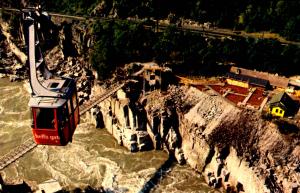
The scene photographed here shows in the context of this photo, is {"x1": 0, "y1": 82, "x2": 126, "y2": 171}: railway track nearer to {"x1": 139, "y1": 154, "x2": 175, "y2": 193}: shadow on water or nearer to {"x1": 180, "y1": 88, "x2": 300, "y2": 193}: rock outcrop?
{"x1": 180, "y1": 88, "x2": 300, "y2": 193}: rock outcrop

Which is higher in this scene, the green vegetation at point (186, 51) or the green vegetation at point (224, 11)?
the green vegetation at point (224, 11)

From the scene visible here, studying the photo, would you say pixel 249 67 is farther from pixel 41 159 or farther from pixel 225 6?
pixel 41 159

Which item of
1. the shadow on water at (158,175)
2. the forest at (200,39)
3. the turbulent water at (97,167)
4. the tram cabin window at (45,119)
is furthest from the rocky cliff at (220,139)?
the tram cabin window at (45,119)

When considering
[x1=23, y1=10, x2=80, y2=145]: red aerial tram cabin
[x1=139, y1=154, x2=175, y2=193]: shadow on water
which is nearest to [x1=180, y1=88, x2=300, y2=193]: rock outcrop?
[x1=139, y1=154, x2=175, y2=193]: shadow on water

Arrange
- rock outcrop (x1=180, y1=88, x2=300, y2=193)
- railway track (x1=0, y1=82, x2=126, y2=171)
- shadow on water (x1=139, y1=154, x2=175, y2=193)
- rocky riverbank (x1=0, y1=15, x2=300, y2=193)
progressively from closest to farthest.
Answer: rock outcrop (x1=180, y1=88, x2=300, y2=193)
rocky riverbank (x1=0, y1=15, x2=300, y2=193)
railway track (x1=0, y1=82, x2=126, y2=171)
shadow on water (x1=139, y1=154, x2=175, y2=193)

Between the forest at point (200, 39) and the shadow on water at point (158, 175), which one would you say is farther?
the forest at point (200, 39)

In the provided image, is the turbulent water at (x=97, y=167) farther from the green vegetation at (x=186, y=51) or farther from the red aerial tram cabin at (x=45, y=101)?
the red aerial tram cabin at (x=45, y=101)
